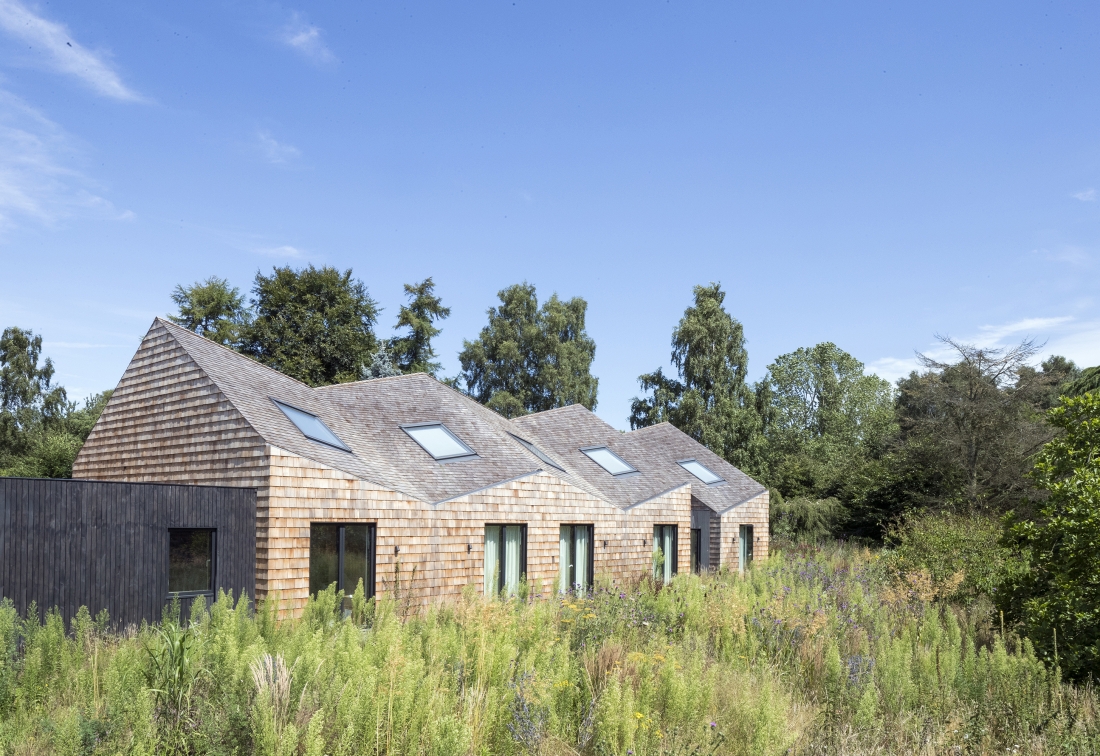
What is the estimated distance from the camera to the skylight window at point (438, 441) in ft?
56.4

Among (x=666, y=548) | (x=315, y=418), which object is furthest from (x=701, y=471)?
(x=315, y=418)

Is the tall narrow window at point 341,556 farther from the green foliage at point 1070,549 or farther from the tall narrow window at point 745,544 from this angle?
the tall narrow window at point 745,544

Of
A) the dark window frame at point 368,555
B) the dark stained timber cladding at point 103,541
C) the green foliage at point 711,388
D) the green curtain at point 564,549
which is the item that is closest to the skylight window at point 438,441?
the green curtain at point 564,549

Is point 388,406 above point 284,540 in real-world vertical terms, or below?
above

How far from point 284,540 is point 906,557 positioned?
1272 cm

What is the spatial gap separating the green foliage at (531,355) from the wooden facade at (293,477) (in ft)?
79.6

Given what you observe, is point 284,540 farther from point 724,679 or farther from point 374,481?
point 724,679

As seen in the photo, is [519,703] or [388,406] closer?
[519,703]

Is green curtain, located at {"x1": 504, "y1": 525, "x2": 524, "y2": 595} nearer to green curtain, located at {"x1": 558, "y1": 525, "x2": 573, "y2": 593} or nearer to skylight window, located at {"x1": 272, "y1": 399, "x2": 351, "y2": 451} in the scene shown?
green curtain, located at {"x1": 558, "y1": 525, "x2": 573, "y2": 593}

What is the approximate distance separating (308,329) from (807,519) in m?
22.1

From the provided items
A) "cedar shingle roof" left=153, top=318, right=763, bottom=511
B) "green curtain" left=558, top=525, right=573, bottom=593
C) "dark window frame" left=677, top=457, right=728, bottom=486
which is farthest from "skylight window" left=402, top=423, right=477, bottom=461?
"dark window frame" left=677, top=457, right=728, bottom=486

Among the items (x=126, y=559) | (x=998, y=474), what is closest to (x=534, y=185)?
(x=126, y=559)

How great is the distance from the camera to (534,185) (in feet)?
52.2

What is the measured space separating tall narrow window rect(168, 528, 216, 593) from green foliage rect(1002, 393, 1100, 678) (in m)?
10.3
